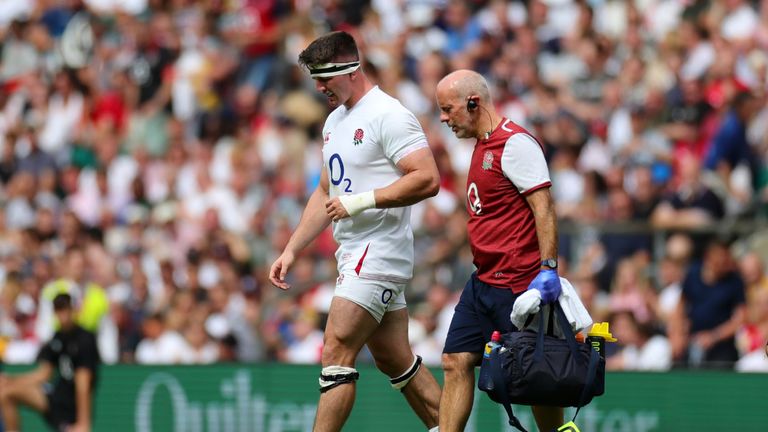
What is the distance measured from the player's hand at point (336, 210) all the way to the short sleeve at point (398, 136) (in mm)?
477

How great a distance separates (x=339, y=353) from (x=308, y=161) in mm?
9528

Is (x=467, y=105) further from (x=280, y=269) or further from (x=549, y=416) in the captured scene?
(x=549, y=416)

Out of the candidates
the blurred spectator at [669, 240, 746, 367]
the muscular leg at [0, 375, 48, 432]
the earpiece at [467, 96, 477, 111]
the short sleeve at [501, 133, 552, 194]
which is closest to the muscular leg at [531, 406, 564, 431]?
the short sleeve at [501, 133, 552, 194]

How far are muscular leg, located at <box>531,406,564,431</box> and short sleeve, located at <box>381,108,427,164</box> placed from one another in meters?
1.77

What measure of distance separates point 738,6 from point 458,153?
365cm

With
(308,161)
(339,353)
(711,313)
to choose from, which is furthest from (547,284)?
(308,161)

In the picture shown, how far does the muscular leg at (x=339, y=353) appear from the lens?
932 cm

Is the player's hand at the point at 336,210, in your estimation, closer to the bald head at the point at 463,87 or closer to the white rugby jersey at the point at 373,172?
the white rugby jersey at the point at 373,172

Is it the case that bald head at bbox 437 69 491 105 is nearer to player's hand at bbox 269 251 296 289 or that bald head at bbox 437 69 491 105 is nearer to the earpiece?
the earpiece

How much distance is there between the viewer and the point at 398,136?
30.5ft

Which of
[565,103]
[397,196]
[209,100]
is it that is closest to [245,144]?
[209,100]

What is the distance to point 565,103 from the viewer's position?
17312 mm

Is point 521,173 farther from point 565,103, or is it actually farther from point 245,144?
point 245,144

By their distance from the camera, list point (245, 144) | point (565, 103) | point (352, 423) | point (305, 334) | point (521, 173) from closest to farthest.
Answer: point (521, 173) → point (352, 423) → point (305, 334) → point (565, 103) → point (245, 144)
